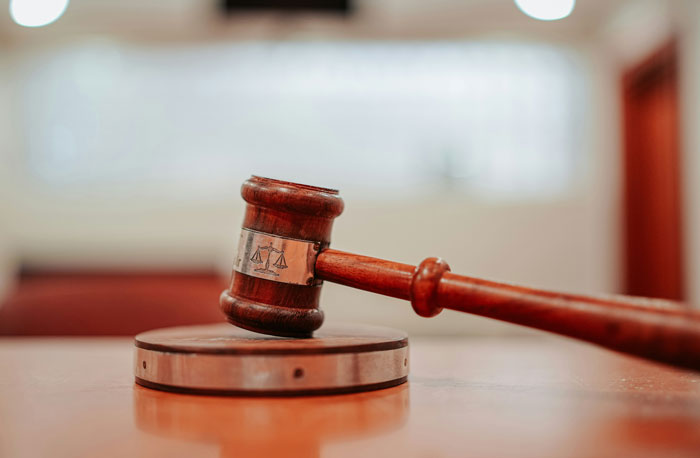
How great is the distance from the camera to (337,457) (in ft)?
1.42

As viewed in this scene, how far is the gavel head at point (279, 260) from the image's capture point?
2.43 ft

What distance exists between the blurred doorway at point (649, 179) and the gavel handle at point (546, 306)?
4170 mm

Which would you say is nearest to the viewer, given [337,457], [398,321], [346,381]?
[337,457]

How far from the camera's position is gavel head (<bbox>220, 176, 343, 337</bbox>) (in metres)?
0.74

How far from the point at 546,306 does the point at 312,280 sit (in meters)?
0.27

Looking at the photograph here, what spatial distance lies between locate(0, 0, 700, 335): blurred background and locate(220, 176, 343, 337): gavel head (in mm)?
4228

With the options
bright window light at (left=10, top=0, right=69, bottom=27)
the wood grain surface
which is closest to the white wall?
bright window light at (left=10, top=0, right=69, bottom=27)

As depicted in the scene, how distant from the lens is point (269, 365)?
2.09 feet

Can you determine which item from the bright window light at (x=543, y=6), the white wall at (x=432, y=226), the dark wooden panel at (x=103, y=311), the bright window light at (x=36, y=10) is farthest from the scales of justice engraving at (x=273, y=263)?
the white wall at (x=432, y=226)

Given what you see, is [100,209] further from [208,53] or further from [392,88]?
[392,88]

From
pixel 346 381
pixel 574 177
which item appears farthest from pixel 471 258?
pixel 346 381

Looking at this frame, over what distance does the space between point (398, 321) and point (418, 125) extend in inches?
56.3

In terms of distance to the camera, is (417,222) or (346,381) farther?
(417,222)

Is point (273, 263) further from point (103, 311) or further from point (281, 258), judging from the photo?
point (103, 311)
